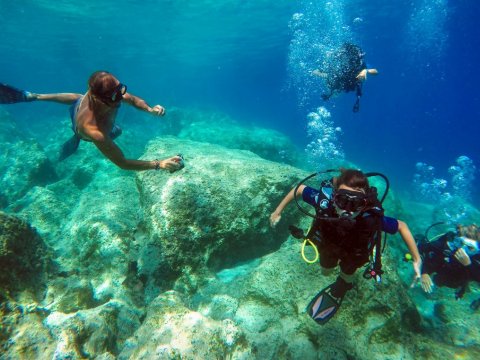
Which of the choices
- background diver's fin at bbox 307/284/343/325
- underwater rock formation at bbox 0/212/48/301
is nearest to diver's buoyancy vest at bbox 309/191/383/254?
background diver's fin at bbox 307/284/343/325

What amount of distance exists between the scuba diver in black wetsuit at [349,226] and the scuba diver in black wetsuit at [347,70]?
4405mm

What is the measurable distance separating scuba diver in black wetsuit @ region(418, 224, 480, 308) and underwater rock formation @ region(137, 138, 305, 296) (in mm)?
2931

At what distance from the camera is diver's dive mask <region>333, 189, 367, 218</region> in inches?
117

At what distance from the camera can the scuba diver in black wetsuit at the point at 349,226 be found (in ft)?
9.89

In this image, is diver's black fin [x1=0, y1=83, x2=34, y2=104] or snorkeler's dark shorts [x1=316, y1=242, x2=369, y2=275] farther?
diver's black fin [x1=0, y1=83, x2=34, y2=104]

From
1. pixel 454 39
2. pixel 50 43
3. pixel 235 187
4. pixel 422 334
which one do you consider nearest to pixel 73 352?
pixel 235 187

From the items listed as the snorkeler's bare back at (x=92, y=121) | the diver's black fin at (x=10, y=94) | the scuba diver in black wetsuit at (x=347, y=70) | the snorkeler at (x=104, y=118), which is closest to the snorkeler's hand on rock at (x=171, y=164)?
the snorkeler at (x=104, y=118)

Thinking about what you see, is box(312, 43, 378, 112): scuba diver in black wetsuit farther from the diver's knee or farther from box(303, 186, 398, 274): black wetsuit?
box(303, 186, 398, 274): black wetsuit

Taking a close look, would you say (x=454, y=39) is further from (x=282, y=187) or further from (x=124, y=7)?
(x=282, y=187)

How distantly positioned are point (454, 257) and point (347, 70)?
15.7 ft

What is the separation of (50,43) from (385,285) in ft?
159

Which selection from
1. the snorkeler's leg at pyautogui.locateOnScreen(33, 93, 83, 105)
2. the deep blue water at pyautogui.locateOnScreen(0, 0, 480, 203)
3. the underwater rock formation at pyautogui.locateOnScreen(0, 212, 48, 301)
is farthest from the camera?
the deep blue water at pyautogui.locateOnScreen(0, 0, 480, 203)

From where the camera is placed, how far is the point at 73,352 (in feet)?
9.79

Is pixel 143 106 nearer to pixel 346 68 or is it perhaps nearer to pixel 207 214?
pixel 207 214
